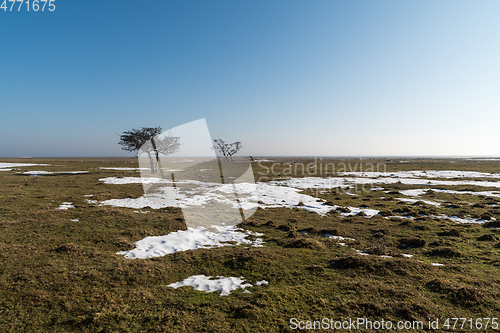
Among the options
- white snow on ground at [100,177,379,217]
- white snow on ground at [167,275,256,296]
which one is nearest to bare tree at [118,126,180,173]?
white snow on ground at [100,177,379,217]

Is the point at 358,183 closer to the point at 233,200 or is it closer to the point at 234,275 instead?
the point at 233,200

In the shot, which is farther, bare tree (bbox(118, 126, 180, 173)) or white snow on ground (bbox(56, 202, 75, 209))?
bare tree (bbox(118, 126, 180, 173))

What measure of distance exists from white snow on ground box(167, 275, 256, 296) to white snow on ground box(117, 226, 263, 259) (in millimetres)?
3249

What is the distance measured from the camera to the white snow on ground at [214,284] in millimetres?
7523

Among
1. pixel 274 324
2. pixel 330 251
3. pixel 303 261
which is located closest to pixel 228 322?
pixel 274 324

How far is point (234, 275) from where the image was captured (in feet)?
28.1

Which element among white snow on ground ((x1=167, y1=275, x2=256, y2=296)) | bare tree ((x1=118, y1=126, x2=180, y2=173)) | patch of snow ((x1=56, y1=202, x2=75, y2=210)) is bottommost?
white snow on ground ((x1=167, y1=275, x2=256, y2=296))

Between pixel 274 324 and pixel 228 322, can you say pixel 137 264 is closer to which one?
pixel 228 322

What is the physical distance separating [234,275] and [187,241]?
5092mm

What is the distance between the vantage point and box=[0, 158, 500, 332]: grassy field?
19.3 ft

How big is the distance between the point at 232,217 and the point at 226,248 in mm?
6778

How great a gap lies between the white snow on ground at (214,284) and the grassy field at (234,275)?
0.30m

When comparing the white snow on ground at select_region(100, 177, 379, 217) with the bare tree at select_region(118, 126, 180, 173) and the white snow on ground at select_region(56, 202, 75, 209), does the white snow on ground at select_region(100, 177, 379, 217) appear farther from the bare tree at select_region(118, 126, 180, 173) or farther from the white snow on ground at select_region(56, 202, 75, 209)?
the bare tree at select_region(118, 126, 180, 173)

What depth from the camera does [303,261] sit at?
Result: 9906 mm
